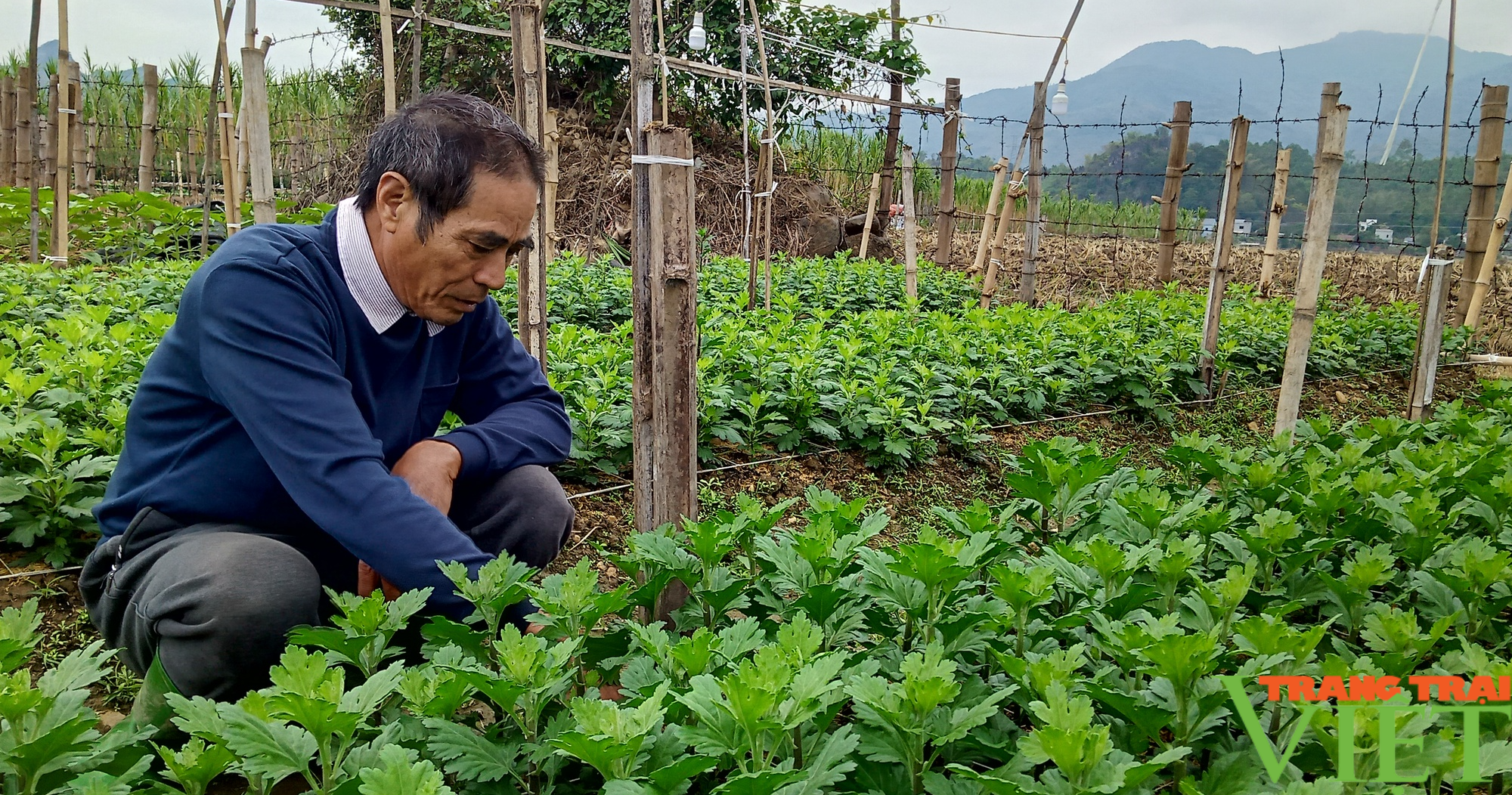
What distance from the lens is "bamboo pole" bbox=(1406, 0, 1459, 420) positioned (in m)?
4.84

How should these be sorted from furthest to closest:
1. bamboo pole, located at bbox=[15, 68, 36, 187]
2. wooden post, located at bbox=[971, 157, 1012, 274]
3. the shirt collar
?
1. bamboo pole, located at bbox=[15, 68, 36, 187]
2. wooden post, located at bbox=[971, 157, 1012, 274]
3. the shirt collar

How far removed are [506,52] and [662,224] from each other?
15965mm

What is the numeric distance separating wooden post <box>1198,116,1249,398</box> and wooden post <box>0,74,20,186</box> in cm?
1430

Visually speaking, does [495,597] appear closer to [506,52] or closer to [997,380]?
[997,380]

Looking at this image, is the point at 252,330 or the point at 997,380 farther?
the point at 997,380

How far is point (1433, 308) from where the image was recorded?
5156mm

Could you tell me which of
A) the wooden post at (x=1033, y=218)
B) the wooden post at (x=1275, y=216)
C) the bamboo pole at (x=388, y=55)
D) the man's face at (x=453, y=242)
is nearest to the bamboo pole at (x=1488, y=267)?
the wooden post at (x=1275, y=216)

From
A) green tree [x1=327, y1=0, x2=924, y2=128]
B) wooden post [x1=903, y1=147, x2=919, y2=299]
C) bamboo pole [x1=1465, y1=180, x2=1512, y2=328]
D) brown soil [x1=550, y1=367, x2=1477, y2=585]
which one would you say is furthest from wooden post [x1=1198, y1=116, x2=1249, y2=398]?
green tree [x1=327, y1=0, x2=924, y2=128]

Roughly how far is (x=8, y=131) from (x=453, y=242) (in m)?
15.2

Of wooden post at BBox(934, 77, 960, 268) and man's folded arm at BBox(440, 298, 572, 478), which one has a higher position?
wooden post at BBox(934, 77, 960, 268)

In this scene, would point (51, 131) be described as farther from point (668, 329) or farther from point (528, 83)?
point (668, 329)

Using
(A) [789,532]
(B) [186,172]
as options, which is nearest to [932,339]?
(A) [789,532]

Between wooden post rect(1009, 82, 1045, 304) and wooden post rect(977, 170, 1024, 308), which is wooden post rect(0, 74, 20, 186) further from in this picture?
wooden post rect(1009, 82, 1045, 304)

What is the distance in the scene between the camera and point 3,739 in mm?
1508
